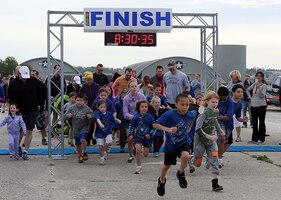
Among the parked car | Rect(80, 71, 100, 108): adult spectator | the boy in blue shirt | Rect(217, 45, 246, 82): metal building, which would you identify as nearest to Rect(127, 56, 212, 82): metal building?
Rect(217, 45, 246, 82): metal building

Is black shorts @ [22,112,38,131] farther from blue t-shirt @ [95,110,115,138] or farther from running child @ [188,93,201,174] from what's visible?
running child @ [188,93,201,174]

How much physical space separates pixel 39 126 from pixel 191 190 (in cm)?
602

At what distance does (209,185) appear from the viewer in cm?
859

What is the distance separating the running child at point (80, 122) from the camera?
10.9m

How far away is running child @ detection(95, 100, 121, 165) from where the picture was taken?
10656 millimetres

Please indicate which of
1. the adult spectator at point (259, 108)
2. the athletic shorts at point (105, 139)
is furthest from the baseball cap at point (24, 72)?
the adult spectator at point (259, 108)

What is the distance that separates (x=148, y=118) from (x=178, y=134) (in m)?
2.53

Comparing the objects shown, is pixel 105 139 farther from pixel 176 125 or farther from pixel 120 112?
pixel 176 125

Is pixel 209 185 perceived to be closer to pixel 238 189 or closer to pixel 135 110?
pixel 238 189

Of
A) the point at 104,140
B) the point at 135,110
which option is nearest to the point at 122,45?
the point at 135,110

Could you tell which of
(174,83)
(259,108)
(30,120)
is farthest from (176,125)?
(259,108)

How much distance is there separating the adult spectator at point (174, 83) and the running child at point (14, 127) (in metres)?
3.41

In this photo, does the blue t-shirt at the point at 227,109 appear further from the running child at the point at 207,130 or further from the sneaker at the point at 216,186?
the sneaker at the point at 216,186

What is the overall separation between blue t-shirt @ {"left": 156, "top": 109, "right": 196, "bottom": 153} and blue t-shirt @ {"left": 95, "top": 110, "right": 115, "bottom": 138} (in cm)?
288
